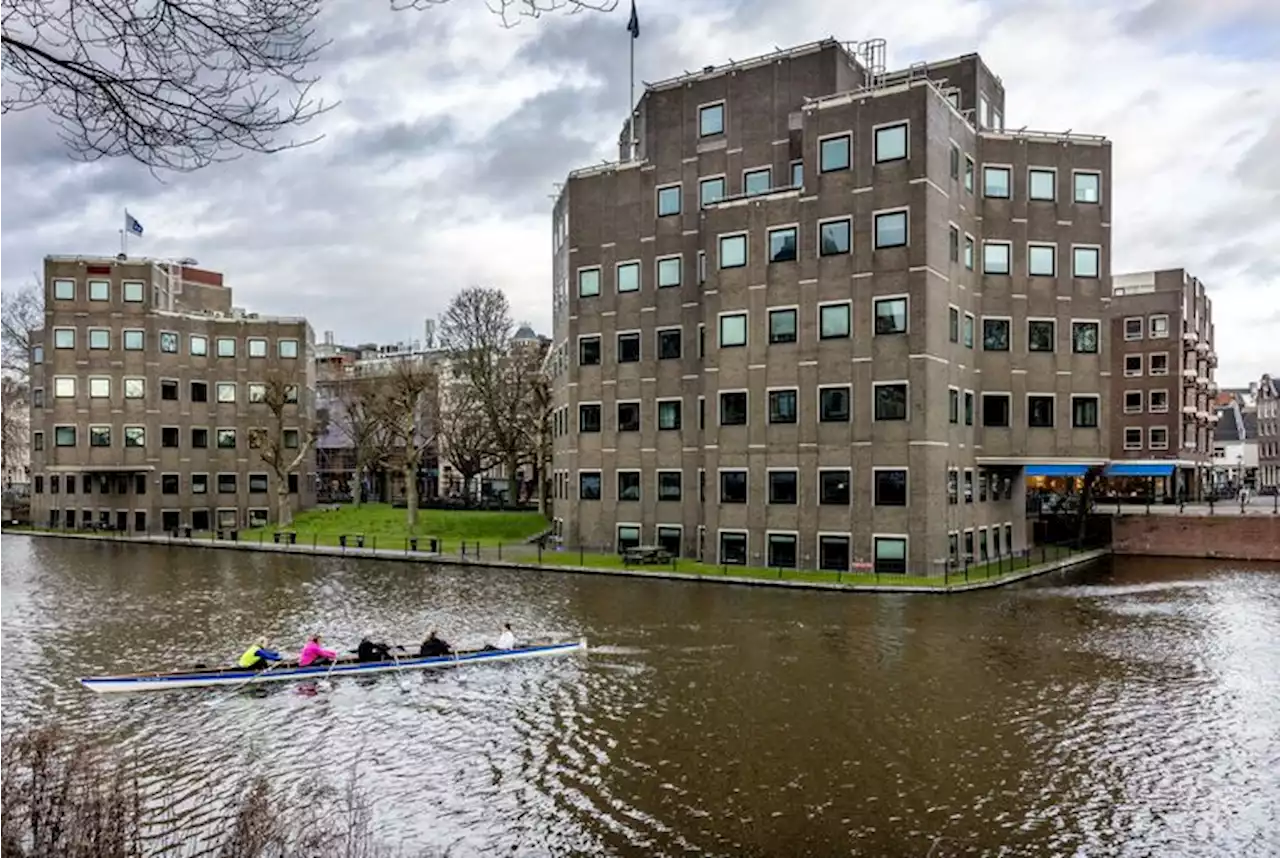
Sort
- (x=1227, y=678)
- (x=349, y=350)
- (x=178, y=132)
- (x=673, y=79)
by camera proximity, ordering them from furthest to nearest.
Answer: (x=349, y=350)
(x=673, y=79)
(x=1227, y=678)
(x=178, y=132)

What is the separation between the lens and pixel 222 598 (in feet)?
132

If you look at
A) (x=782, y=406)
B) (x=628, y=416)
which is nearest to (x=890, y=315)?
(x=782, y=406)

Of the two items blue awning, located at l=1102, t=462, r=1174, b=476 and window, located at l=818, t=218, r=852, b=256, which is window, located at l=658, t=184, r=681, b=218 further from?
blue awning, located at l=1102, t=462, r=1174, b=476

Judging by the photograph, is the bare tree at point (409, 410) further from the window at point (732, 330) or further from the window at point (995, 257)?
the window at point (995, 257)

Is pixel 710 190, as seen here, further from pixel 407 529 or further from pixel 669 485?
pixel 407 529

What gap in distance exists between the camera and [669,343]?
52031 mm

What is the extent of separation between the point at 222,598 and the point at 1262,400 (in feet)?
448

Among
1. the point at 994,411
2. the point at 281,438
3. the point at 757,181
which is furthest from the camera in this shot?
the point at 281,438

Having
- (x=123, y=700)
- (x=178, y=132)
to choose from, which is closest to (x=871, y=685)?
(x=123, y=700)

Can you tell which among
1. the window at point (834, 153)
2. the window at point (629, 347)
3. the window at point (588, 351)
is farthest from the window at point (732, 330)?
the window at point (588, 351)

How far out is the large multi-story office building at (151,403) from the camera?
7431cm

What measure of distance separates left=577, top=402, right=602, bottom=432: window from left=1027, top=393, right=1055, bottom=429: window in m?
23.5

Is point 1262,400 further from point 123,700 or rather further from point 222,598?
point 123,700

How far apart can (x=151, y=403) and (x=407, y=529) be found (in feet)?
85.2
